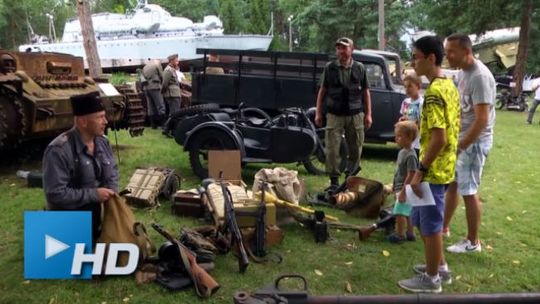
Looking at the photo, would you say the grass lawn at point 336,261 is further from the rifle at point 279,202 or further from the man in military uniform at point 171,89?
the man in military uniform at point 171,89

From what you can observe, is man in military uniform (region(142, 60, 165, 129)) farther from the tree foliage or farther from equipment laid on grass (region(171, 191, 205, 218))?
the tree foliage

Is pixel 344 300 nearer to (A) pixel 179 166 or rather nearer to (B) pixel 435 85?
(B) pixel 435 85

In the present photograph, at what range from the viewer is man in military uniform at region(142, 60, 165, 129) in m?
12.3

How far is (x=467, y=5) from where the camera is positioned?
21812 mm

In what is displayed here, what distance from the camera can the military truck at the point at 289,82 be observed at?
9953 mm

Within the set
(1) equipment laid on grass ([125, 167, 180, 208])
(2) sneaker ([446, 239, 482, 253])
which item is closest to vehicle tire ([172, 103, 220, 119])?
(1) equipment laid on grass ([125, 167, 180, 208])

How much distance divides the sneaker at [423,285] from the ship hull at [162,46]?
24174mm

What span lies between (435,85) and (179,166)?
5.53 metres

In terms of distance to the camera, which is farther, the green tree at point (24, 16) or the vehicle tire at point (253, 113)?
the green tree at point (24, 16)

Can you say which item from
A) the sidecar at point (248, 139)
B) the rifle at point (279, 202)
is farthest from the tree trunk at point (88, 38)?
the rifle at point (279, 202)

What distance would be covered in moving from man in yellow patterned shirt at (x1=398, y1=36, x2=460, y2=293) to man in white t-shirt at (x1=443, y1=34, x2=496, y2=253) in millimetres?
630

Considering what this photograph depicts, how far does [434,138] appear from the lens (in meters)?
3.77

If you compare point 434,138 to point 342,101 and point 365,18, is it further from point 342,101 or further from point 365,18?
point 365,18

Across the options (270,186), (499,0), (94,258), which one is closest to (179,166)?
(270,186)
